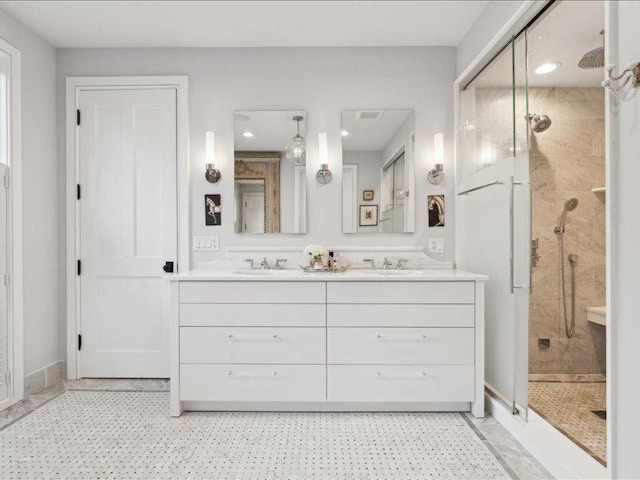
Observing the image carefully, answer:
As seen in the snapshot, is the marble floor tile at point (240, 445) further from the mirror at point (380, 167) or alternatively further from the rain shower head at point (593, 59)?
the rain shower head at point (593, 59)

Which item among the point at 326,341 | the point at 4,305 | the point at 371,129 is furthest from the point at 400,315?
the point at 4,305

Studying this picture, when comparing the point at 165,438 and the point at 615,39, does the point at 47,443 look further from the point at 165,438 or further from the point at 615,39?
the point at 615,39

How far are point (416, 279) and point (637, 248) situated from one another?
1.15 metres

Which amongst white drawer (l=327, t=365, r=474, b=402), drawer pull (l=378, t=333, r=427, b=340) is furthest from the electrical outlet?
drawer pull (l=378, t=333, r=427, b=340)

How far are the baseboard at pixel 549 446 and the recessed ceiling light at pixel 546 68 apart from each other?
1936mm

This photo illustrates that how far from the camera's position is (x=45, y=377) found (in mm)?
2812

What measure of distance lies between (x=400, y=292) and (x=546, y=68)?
1584mm

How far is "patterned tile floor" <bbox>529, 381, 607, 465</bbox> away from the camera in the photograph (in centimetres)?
194

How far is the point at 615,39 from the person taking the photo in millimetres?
1356

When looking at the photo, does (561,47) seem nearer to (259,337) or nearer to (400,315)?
(400,315)

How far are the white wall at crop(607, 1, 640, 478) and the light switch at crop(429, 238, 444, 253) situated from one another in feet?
5.20

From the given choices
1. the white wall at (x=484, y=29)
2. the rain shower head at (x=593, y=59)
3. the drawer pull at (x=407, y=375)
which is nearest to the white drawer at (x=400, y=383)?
the drawer pull at (x=407, y=375)

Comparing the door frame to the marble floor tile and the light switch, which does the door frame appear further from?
the light switch

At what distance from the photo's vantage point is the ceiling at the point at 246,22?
246 centimetres
